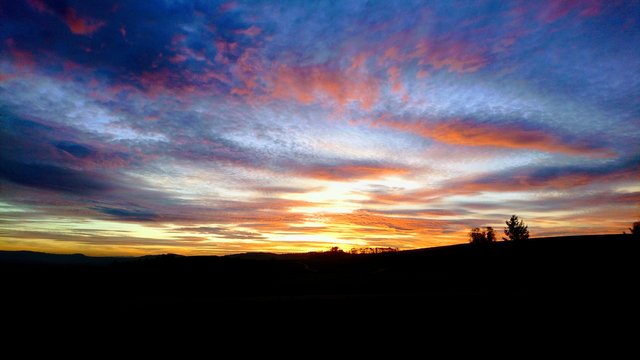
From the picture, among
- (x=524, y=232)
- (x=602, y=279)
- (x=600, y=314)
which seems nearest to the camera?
(x=600, y=314)

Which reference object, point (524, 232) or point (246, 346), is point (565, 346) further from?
point (524, 232)

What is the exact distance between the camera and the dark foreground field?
948 cm

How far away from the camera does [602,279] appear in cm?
1416

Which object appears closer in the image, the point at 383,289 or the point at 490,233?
the point at 383,289

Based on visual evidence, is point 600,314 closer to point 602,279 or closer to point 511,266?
point 602,279

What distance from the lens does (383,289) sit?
15406mm

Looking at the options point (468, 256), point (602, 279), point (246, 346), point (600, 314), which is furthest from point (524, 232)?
point (246, 346)

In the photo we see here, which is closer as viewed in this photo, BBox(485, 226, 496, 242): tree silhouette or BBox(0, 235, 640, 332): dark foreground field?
BBox(0, 235, 640, 332): dark foreground field

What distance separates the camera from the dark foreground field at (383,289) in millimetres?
9484

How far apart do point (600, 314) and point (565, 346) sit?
2877 mm

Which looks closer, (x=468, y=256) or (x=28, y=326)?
(x=28, y=326)

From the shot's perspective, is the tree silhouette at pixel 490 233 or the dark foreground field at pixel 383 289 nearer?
the dark foreground field at pixel 383 289

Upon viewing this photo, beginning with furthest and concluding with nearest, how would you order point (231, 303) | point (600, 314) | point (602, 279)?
point (602, 279) → point (231, 303) → point (600, 314)

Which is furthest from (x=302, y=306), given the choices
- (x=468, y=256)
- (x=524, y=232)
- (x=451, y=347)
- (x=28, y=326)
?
(x=524, y=232)
